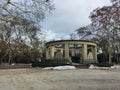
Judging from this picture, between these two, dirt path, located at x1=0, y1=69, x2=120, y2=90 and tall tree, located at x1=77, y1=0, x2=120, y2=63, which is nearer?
dirt path, located at x1=0, y1=69, x2=120, y2=90

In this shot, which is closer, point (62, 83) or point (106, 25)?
point (62, 83)

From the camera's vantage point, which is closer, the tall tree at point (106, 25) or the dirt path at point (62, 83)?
the dirt path at point (62, 83)

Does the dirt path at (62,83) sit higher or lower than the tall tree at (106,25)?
lower

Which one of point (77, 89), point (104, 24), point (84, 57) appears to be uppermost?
point (104, 24)

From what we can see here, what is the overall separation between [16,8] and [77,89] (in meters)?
12.9

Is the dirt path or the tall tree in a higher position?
the tall tree

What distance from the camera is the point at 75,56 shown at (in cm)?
5759

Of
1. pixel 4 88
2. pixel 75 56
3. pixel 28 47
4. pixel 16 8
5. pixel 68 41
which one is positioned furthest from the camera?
pixel 28 47

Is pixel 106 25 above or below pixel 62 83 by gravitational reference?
above

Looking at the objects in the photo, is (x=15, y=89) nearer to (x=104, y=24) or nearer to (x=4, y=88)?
(x=4, y=88)

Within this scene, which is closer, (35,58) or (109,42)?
(109,42)

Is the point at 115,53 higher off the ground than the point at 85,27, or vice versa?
the point at 85,27

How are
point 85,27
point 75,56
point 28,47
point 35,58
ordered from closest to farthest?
point 75,56 < point 85,27 < point 28,47 < point 35,58

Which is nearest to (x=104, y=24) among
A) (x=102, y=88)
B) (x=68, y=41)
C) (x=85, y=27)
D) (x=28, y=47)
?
(x=85, y=27)
